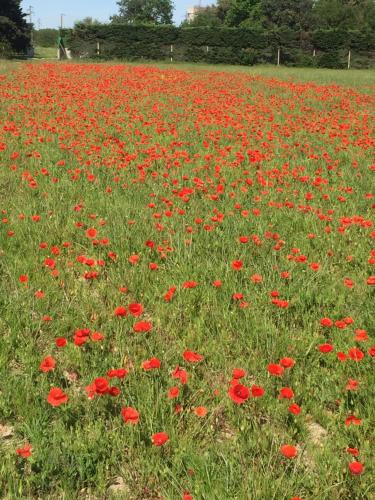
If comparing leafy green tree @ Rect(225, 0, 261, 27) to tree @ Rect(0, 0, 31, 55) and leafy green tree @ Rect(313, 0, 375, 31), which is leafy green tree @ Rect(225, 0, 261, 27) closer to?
leafy green tree @ Rect(313, 0, 375, 31)

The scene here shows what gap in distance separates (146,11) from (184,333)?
130m

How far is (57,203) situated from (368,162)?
195 inches

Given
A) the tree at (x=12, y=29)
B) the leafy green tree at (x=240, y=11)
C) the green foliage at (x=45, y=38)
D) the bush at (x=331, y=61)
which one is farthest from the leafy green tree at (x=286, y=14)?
the green foliage at (x=45, y=38)

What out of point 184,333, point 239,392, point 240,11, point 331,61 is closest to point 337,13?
point 240,11

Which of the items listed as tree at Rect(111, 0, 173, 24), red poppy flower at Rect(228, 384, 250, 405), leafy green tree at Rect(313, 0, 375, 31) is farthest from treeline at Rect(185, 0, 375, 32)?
red poppy flower at Rect(228, 384, 250, 405)

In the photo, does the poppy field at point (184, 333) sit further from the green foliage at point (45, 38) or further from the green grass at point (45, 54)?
the green foliage at point (45, 38)

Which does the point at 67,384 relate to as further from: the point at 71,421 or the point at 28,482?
the point at 28,482

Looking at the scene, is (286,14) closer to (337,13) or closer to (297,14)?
(297,14)

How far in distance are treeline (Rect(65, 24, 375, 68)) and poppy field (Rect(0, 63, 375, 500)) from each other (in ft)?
115

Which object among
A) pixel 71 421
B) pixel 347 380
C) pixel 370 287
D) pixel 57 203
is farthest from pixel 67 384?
pixel 57 203

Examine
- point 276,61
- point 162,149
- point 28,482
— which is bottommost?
point 28,482

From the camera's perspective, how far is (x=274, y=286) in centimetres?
387

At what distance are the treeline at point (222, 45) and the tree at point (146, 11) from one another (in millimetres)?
83740

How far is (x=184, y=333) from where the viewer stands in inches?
132
